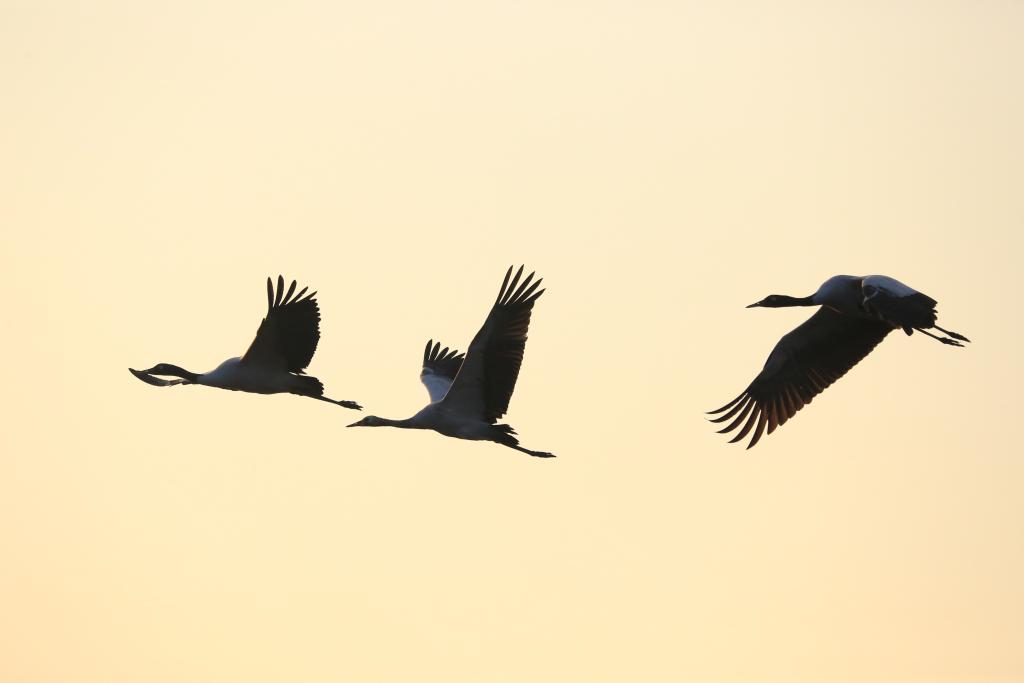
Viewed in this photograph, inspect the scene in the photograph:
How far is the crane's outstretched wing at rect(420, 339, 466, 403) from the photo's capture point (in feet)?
96.0

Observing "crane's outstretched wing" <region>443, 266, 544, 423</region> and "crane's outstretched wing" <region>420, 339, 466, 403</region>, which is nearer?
"crane's outstretched wing" <region>443, 266, 544, 423</region>

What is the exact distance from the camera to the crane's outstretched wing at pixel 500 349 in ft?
79.5

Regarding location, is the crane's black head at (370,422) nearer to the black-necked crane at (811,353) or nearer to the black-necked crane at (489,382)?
the black-necked crane at (489,382)

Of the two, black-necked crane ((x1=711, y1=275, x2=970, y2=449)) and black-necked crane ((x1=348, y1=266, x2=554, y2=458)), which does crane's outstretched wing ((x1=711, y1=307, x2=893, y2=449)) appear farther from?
black-necked crane ((x1=348, y1=266, x2=554, y2=458))

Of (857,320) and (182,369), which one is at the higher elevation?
(857,320)

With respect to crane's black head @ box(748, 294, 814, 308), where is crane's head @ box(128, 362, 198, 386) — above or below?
below

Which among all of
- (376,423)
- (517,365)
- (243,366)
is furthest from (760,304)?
(243,366)

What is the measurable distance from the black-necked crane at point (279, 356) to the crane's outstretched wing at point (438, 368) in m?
3.56

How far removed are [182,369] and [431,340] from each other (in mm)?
5459

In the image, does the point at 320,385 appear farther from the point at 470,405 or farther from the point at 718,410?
the point at 718,410

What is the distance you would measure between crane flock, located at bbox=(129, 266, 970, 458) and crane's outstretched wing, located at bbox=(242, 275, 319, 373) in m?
0.01

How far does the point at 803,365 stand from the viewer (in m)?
25.8

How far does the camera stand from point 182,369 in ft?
86.4

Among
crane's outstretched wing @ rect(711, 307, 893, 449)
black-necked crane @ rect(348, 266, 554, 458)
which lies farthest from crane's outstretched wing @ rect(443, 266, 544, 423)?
crane's outstretched wing @ rect(711, 307, 893, 449)
